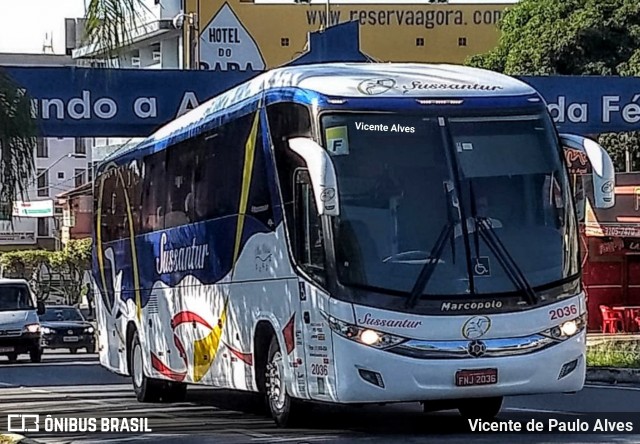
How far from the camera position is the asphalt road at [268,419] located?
13.0m

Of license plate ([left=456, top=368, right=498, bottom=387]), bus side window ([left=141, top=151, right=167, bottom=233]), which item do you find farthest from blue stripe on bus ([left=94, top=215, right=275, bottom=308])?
license plate ([left=456, top=368, right=498, bottom=387])

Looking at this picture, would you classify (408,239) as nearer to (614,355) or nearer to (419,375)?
(419,375)

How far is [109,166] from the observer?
21672 mm

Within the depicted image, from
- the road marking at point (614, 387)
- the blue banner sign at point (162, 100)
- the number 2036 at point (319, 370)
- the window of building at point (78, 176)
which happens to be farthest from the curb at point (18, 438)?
the window of building at point (78, 176)

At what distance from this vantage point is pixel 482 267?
40.2 ft

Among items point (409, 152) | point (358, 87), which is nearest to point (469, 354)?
point (409, 152)

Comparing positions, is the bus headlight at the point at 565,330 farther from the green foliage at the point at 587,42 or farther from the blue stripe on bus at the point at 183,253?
the green foliage at the point at 587,42

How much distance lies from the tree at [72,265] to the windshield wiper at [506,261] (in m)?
54.8

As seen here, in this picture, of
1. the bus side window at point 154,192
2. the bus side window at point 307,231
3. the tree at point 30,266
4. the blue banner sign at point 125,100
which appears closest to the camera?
the bus side window at point 307,231

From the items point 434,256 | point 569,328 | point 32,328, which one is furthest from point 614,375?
point 32,328

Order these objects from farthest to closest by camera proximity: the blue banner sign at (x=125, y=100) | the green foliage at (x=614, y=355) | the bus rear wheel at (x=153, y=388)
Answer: the green foliage at (x=614, y=355), the blue banner sign at (x=125, y=100), the bus rear wheel at (x=153, y=388)

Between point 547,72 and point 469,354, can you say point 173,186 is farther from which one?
point 547,72

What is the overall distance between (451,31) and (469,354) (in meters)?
54.0

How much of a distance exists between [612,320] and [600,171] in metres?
23.8
